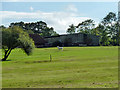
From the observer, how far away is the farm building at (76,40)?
113m

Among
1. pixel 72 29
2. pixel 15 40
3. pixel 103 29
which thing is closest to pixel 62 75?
pixel 15 40

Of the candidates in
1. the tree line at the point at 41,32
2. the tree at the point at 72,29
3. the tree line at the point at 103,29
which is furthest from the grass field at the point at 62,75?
the tree at the point at 72,29

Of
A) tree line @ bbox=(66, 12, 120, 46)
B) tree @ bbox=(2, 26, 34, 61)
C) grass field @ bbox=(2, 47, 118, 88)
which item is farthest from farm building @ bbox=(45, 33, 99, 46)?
grass field @ bbox=(2, 47, 118, 88)

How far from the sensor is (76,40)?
11519 cm

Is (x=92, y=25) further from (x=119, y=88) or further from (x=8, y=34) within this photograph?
(x=119, y=88)

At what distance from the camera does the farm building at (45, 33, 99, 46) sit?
369 ft

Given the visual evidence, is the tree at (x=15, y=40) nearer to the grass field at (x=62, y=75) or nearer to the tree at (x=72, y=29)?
the grass field at (x=62, y=75)

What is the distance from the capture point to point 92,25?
142 meters

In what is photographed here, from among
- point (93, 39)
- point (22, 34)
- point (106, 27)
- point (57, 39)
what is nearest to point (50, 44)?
point (57, 39)

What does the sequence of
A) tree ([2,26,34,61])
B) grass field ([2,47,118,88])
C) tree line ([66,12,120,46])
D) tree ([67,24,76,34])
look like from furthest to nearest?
tree ([67,24,76,34]) < tree line ([66,12,120,46]) < tree ([2,26,34,61]) < grass field ([2,47,118,88])

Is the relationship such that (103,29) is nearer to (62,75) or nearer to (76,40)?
(76,40)

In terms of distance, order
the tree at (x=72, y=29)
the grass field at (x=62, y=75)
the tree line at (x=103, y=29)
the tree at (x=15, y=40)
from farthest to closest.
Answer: the tree at (x=72, y=29) < the tree line at (x=103, y=29) < the tree at (x=15, y=40) < the grass field at (x=62, y=75)

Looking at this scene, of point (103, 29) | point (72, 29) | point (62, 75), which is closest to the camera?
point (62, 75)

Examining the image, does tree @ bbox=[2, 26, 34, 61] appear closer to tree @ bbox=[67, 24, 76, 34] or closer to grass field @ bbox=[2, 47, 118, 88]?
grass field @ bbox=[2, 47, 118, 88]
